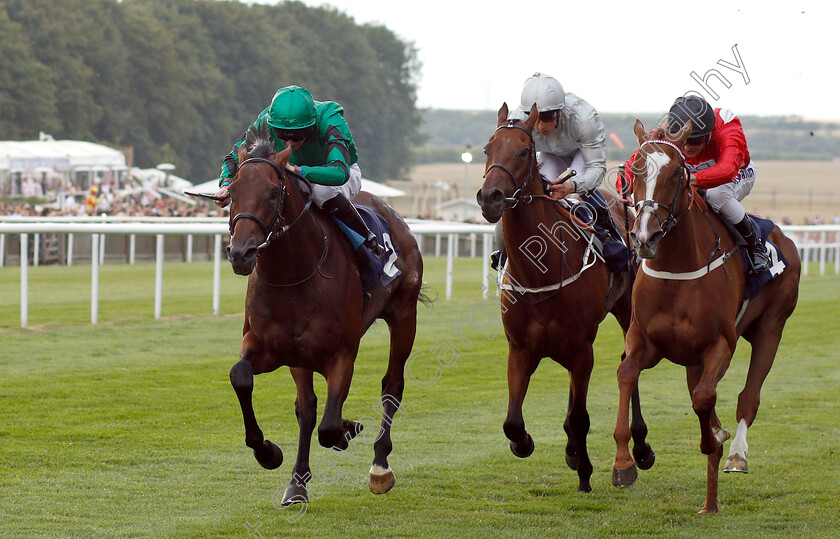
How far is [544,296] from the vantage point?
207 inches

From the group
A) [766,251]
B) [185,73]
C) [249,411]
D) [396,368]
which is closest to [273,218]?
[249,411]

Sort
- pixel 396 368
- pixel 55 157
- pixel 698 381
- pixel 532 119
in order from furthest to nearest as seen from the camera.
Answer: pixel 55 157, pixel 396 368, pixel 698 381, pixel 532 119

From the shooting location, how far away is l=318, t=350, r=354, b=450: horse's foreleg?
4.77 meters

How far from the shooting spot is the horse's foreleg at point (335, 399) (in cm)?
477

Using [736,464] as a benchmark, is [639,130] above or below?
above

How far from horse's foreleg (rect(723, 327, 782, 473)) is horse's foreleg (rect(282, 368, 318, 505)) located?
6.10 feet

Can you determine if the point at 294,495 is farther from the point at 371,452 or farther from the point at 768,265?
the point at 768,265

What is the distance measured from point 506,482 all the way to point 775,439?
203 centimetres

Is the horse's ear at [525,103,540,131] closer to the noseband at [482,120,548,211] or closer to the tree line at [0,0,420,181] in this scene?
the noseband at [482,120,548,211]

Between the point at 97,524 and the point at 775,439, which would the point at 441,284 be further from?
the point at 97,524

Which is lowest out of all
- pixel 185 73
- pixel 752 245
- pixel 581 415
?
pixel 581 415

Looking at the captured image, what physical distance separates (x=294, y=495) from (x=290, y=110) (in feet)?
5.48

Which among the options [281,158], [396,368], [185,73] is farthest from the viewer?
[185,73]

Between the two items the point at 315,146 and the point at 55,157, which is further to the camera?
the point at 55,157
